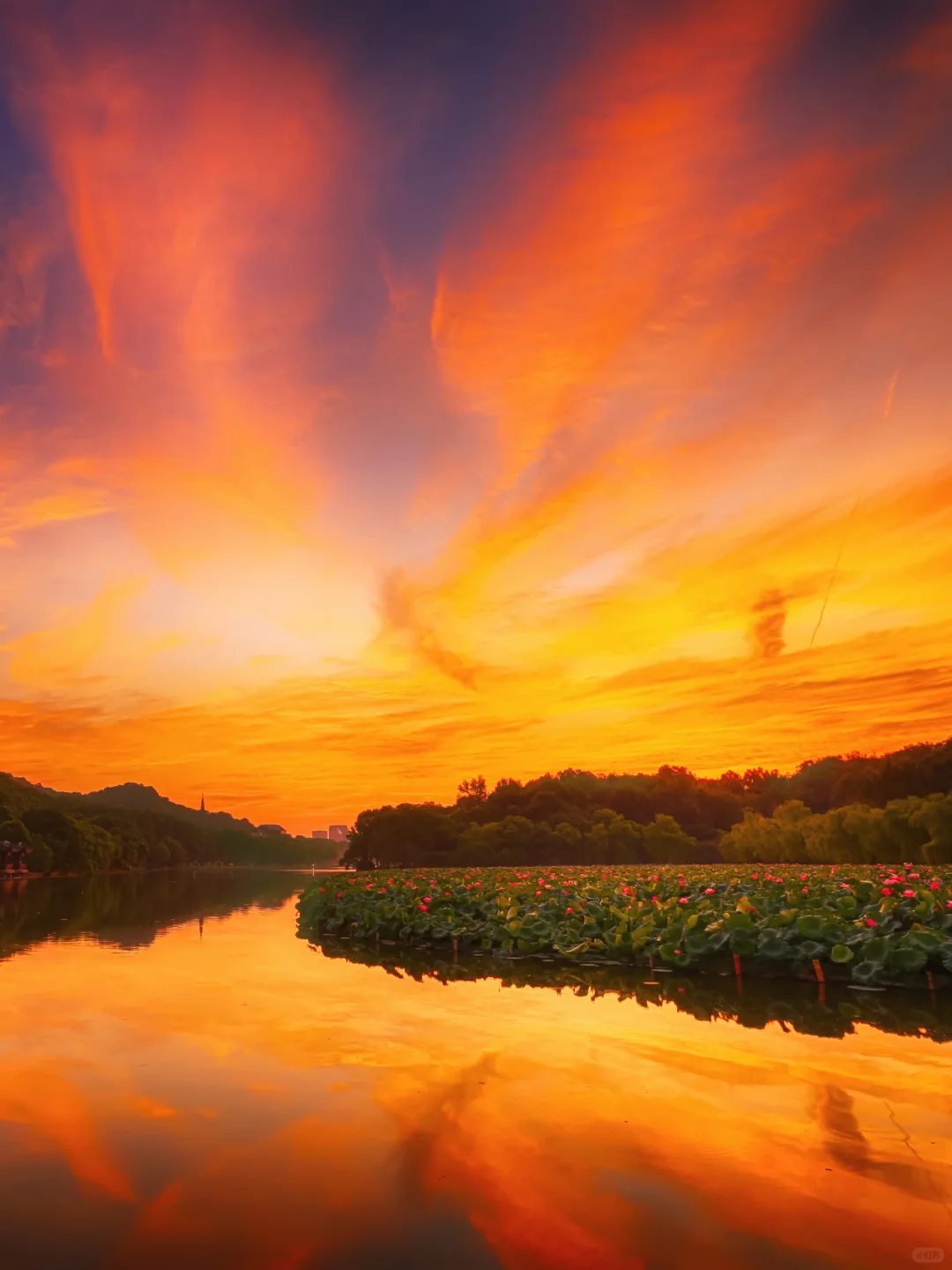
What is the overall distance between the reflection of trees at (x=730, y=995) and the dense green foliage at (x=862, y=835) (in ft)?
144

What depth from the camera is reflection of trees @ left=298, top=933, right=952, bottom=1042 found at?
892cm

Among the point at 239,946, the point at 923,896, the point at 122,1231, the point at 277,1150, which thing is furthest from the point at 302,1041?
the point at 239,946

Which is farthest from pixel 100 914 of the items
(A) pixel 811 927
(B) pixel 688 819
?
(B) pixel 688 819

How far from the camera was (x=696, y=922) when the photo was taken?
12336 mm

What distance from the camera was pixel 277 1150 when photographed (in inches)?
214

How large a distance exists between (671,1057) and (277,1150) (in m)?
3.82

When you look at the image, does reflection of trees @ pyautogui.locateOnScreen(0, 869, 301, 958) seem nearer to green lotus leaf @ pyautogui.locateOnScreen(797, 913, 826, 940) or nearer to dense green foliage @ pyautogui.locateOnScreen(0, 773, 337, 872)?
green lotus leaf @ pyautogui.locateOnScreen(797, 913, 826, 940)

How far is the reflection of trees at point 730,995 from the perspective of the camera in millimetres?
8922

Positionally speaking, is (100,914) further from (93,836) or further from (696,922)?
(93,836)

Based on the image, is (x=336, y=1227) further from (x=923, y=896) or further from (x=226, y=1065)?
(x=923, y=896)

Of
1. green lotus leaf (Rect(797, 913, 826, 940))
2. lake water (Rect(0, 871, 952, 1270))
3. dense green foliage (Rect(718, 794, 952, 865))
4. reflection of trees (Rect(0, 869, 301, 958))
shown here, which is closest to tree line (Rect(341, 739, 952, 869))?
dense green foliage (Rect(718, 794, 952, 865))

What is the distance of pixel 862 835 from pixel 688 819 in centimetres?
4652

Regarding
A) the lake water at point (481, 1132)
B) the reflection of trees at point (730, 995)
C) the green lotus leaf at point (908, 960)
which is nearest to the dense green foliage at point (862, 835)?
the reflection of trees at point (730, 995)

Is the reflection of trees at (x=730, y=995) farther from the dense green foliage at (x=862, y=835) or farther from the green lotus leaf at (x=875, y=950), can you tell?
the dense green foliage at (x=862, y=835)
